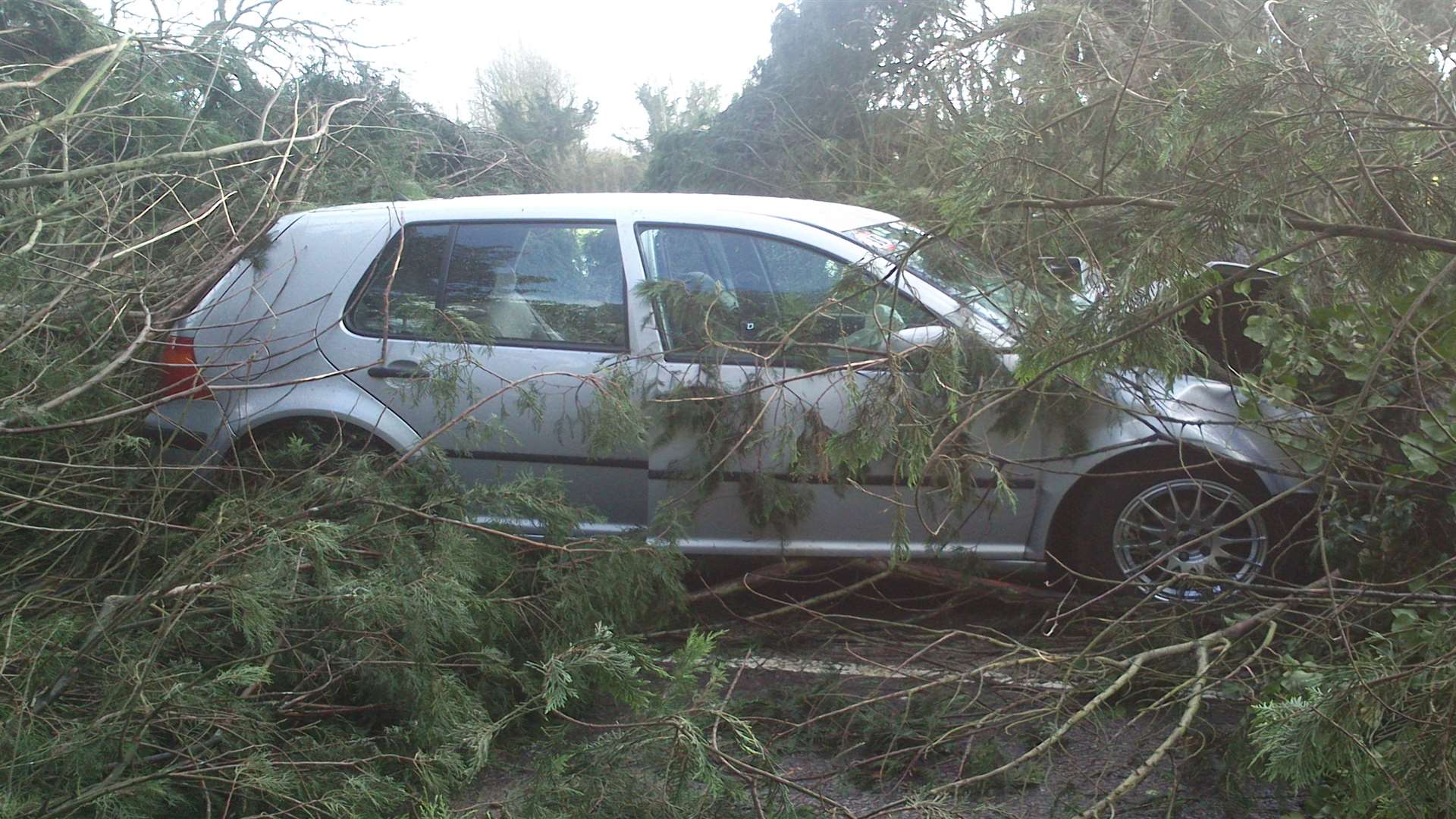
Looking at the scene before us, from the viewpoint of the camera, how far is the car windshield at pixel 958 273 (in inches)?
134

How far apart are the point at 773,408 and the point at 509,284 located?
128 centimetres

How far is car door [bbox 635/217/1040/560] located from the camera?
3934 mm

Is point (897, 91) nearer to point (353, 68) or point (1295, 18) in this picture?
point (353, 68)

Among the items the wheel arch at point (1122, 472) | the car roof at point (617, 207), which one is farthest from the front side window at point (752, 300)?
the wheel arch at point (1122, 472)

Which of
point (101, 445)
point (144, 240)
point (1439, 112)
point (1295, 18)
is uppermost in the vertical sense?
point (1295, 18)

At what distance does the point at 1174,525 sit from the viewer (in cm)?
402

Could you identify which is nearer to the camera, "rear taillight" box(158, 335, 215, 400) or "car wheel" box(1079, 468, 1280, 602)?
"car wheel" box(1079, 468, 1280, 602)

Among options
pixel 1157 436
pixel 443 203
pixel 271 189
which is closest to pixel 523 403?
pixel 443 203

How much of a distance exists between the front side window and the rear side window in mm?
218

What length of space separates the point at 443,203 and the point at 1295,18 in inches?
129

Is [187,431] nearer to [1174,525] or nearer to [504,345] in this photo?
[504,345]

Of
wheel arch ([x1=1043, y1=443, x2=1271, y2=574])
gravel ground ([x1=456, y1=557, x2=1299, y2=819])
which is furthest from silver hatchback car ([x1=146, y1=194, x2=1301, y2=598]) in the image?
gravel ground ([x1=456, y1=557, x2=1299, y2=819])

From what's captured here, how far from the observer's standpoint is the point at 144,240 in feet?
14.0

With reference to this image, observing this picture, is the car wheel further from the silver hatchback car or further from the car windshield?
the car windshield
